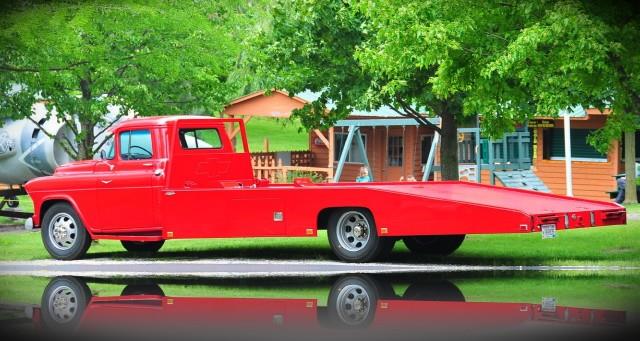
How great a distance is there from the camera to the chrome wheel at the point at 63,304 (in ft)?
39.5

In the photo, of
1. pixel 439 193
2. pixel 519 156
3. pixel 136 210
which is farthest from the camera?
pixel 519 156

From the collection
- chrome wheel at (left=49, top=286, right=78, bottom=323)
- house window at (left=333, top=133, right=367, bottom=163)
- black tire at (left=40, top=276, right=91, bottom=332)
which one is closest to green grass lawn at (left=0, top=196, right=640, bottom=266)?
black tire at (left=40, top=276, right=91, bottom=332)

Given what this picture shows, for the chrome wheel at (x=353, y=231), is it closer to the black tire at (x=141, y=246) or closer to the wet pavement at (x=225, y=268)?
the wet pavement at (x=225, y=268)

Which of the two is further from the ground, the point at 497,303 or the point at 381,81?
the point at 381,81

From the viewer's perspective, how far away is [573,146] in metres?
37.2

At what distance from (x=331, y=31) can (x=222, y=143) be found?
5.08 metres

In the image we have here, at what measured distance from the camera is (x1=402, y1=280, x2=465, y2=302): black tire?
12.8 meters

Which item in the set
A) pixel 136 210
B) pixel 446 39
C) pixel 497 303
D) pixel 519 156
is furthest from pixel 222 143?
pixel 519 156

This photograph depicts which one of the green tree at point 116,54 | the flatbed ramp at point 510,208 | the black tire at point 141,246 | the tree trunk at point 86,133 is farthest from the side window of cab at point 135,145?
Answer: the tree trunk at point 86,133

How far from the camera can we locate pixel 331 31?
79.1 feet

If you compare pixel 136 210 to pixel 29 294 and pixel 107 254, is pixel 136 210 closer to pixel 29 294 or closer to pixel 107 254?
pixel 107 254

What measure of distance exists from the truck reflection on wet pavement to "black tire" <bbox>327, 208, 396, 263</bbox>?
7.46 feet

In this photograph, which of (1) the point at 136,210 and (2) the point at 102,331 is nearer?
(2) the point at 102,331

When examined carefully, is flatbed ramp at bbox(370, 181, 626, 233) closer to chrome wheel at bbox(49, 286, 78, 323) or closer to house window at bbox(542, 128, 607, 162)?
chrome wheel at bbox(49, 286, 78, 323)
